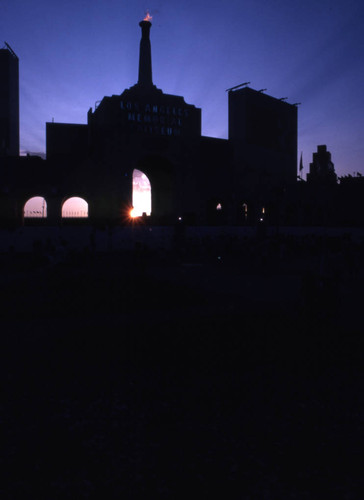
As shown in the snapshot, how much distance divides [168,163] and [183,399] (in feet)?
110

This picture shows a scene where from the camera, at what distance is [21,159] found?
3008 cm

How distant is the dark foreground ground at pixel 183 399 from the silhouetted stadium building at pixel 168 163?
938 inches

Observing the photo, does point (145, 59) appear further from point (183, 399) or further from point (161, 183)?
point (183, 399)

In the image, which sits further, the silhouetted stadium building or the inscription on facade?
the inscription on facade

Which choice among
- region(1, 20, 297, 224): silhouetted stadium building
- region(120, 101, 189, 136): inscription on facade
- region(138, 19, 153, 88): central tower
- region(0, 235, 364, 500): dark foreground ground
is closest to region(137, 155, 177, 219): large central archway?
region(1, 20, 297, 224): silhouetted stadium building

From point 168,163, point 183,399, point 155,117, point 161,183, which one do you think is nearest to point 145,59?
point 155,117

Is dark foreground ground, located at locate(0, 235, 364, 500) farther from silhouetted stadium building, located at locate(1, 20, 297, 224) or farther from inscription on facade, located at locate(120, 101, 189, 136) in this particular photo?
inscription on facade, located at locate(120, 101, 189, 136)

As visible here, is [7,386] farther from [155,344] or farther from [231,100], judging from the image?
[231,100]

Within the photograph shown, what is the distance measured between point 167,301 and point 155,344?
3.46 metres

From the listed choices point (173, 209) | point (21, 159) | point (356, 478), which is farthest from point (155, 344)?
point (173, 209)

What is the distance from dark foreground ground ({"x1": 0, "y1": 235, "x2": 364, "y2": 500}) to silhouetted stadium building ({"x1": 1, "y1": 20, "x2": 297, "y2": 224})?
78.1 ft

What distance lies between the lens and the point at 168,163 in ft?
120

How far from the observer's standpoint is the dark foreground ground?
2.95 meters

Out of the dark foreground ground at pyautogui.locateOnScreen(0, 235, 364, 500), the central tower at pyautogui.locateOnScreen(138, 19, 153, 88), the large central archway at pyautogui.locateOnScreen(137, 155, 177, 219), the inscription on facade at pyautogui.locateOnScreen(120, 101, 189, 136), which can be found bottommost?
the dark foreground ground at pyautogui.locateOnScreen(0, 235, 364, 500)
